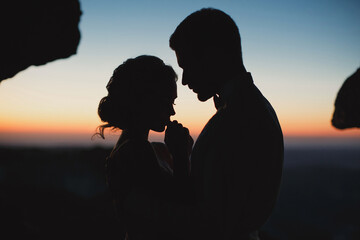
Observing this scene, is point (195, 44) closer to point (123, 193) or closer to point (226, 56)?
point (226, 56)

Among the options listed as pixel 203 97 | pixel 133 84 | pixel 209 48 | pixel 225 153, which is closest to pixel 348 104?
pixel 203 97

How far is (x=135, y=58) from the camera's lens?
2.68 m

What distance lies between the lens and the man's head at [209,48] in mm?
2000

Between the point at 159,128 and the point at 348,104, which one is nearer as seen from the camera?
the point at 159,128

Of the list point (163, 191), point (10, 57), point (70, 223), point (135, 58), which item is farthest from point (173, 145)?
point (70, 223)

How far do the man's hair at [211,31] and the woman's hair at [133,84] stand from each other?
0.57m

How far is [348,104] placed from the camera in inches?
263

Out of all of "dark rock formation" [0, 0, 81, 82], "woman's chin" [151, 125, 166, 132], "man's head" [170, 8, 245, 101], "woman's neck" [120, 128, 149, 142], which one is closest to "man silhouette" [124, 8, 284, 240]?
"man's head" [170, 8, 245, 101]

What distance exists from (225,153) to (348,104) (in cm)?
656

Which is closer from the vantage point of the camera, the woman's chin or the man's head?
the man's head

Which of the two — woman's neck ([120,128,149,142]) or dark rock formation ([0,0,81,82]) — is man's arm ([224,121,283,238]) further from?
dark rock formation ([0,0,81,82])

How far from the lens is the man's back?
1526mm

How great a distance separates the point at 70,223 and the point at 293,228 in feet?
167

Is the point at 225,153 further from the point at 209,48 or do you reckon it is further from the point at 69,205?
the point at 69,205
